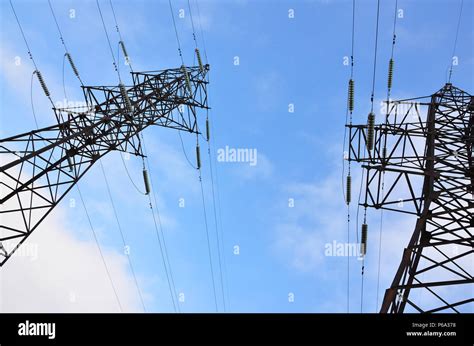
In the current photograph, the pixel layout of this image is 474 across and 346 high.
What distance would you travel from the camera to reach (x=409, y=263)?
38.3ft

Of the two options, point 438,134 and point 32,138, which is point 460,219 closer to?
point 438,134

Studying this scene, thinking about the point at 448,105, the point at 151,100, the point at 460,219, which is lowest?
the point at 460,219

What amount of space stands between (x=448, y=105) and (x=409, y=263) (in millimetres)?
8351

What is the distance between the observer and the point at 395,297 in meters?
10.8

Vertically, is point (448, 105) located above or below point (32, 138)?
above
